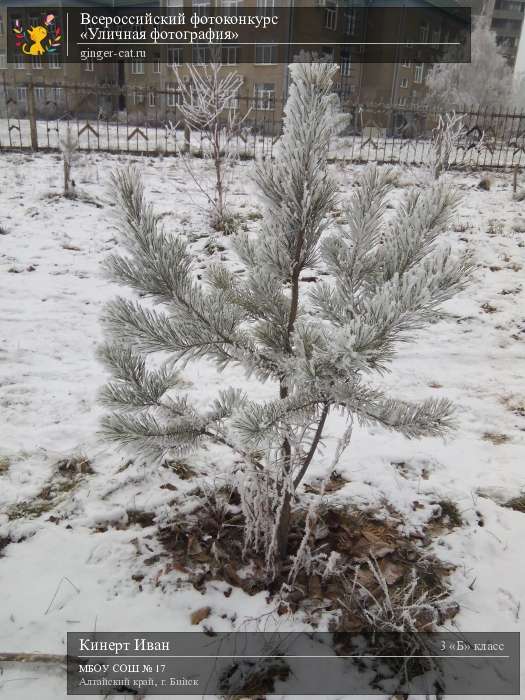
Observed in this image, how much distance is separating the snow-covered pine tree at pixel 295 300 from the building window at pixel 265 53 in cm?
2847

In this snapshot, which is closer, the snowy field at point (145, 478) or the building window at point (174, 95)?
the snowy field at point (145, 478)

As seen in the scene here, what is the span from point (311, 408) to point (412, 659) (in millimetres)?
1071

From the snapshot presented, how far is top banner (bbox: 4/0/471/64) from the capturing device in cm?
2484

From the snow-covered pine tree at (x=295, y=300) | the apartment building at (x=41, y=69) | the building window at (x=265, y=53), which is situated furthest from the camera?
the apartment building at (x=41, y=69)

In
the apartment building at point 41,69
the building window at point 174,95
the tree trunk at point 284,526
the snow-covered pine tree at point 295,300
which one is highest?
the apartment building at point 41,69

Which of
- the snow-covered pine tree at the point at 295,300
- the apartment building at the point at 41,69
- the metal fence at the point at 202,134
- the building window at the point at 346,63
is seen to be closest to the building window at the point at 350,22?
the building window at the point at 346,63

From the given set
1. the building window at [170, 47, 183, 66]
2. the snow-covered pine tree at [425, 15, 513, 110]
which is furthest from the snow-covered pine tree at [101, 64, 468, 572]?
the building window at [170, 47, 183, 66]

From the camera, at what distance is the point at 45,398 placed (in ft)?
11.3

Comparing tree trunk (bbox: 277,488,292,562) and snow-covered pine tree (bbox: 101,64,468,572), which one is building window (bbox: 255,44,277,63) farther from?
tree trunk (bbox: 277,488,292,562)

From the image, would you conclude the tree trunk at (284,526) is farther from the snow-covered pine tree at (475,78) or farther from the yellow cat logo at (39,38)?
the snow-covered pine tree at (475,78)

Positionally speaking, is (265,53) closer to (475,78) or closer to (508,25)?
(475,78)

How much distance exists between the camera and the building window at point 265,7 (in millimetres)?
24953

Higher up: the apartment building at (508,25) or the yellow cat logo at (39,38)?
the apartment building at (508,25)

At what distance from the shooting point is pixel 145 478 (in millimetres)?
2672
